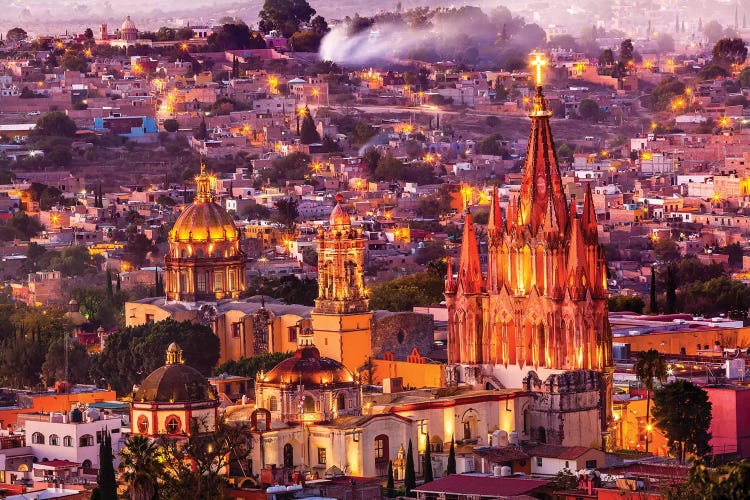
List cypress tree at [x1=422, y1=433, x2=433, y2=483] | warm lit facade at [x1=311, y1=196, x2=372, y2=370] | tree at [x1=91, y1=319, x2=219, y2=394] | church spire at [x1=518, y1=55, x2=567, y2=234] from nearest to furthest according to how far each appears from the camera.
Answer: cypress tree at [x1=422, y1=433, x2=433, y2=483], church spire at [x1=518, y1=55, x2=567, y2=234], warm lit facade at [x1=311, y1=196, x2=372, y2=370], tree at [x1=91, y1=319, x2=219, y2=394]

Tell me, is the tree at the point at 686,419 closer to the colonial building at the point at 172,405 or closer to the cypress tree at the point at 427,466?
the cypress tree at the point at 427,466

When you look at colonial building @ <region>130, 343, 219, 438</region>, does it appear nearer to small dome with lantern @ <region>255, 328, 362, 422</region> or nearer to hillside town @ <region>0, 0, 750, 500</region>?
hillside town @ <region>0, 0, 750, 500</region>

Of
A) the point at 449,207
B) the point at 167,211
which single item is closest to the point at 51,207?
the point at 167,211

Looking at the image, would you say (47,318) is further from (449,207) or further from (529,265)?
(449,207)

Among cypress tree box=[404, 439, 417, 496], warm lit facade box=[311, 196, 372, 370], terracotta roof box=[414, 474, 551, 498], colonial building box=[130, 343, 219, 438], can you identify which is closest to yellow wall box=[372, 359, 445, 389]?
warm lit facade box=[311, 196, 372, 370]

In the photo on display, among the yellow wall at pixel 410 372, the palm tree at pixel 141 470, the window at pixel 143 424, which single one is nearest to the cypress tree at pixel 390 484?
the window at pixel 143 424
